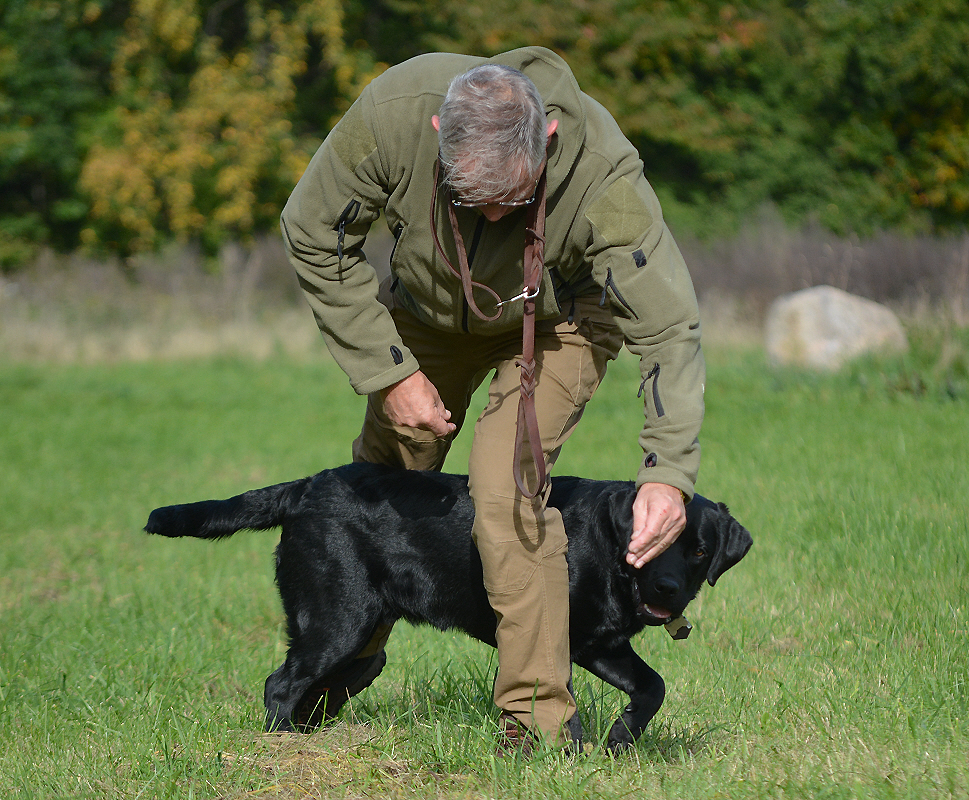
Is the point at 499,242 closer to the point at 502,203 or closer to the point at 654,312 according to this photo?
the point at 502,203

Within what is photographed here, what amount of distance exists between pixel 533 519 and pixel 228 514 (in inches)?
45.1

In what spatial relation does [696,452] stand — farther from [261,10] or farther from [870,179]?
[261,10]

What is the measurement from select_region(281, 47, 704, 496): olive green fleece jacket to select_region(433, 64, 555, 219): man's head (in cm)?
21

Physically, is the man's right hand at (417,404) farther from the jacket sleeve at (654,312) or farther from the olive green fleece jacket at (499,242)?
the jacket sleeve at (654,312)

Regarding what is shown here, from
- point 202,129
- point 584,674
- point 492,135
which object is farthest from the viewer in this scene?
point 202,129

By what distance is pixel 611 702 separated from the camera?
3.95 metres

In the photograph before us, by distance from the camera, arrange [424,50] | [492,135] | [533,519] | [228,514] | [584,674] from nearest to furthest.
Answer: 1. [492,135]
2. [533,519]
3. [228,514]
4. [584,674]
5. [424,50]

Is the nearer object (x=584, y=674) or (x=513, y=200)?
(x=513, y=200)

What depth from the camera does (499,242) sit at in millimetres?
3090

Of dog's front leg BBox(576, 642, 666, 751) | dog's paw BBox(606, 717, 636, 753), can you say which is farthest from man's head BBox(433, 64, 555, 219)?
dog's paw BBox(606, 717, 636, 753)

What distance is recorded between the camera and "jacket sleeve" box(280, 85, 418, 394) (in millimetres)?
3098

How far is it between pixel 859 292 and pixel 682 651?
442 inches

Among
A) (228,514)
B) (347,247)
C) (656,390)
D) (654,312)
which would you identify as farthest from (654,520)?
(228,514)

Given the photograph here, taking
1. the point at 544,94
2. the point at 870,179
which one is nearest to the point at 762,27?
the point at 870,179
